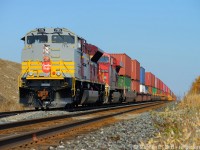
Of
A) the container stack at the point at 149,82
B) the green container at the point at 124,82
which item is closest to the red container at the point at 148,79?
the container stack at the point at 149,82

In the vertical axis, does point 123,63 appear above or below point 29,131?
above

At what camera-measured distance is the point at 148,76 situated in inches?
1844

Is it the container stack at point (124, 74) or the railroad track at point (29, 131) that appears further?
the container stack at point (124, 74)

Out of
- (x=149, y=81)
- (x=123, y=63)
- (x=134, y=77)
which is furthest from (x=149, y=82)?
(x=123, y=63)

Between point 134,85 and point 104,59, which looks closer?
point 104,59

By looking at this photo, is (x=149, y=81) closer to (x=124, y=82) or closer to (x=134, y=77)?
(x=134, y=77)

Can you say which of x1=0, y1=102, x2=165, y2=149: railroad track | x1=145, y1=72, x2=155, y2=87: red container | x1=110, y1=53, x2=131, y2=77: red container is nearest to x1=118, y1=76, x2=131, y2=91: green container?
x1=110, y1=53, x2=131, y2=77: red container

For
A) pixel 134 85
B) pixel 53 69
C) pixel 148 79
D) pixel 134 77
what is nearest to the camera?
pixel 53 69

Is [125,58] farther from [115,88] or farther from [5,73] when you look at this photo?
[5,73]

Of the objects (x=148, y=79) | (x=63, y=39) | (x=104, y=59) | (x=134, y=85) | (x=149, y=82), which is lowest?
(x=134, y=85)

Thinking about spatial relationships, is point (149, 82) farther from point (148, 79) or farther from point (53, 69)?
point (53, 69)

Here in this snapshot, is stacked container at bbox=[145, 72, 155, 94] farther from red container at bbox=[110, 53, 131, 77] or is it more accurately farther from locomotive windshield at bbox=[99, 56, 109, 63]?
locomotive windshield at bbox=[99, 56, 109, 63]

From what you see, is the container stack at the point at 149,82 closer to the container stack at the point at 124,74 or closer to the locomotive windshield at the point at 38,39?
the container stack at the point at 124,74

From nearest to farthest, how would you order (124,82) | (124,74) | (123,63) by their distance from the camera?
(124,82)
(124,74)
(123,63)
